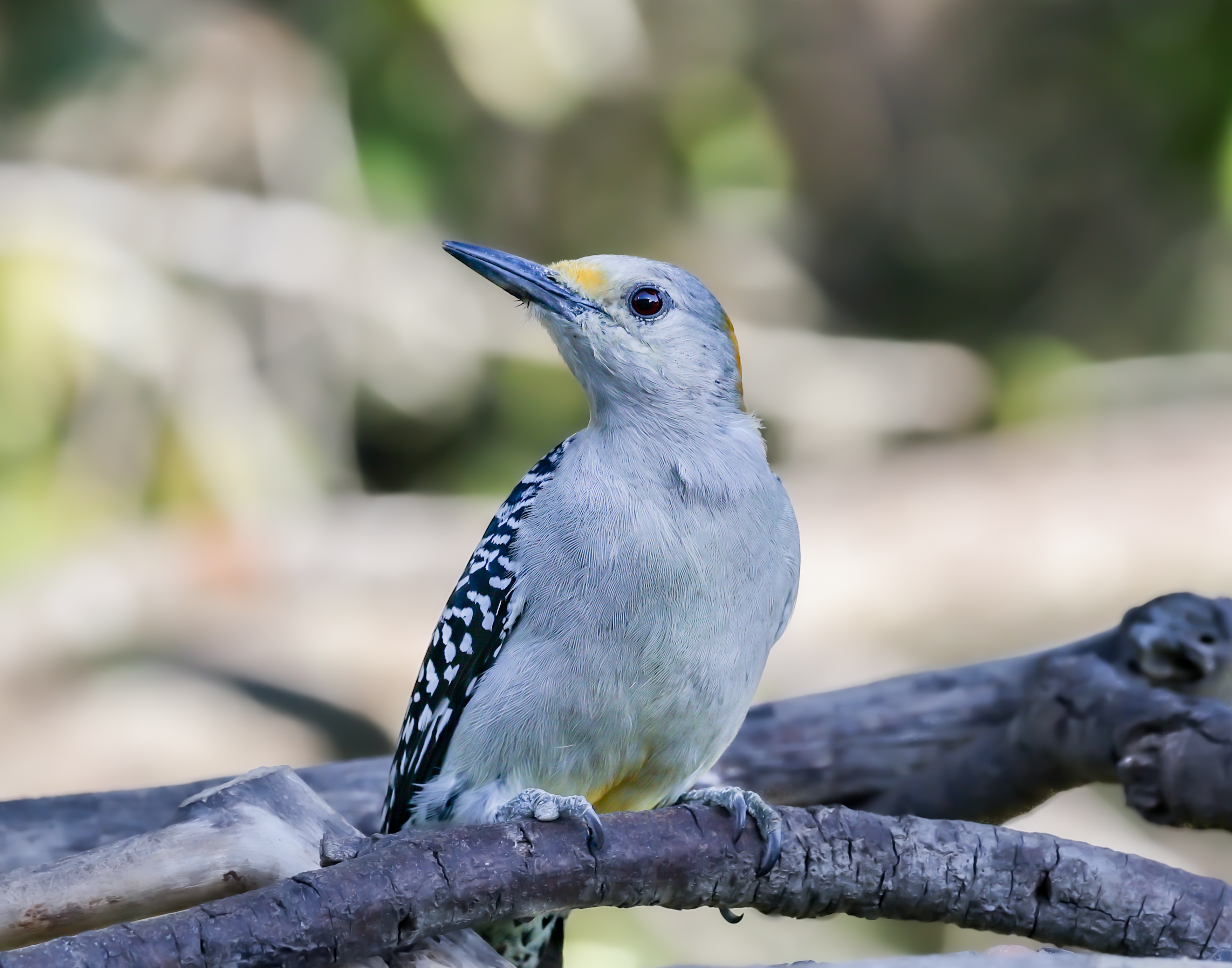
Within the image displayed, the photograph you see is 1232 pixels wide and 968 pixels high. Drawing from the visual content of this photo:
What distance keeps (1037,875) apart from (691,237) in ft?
24.5

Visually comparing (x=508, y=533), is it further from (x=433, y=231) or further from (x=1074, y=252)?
(x=1074, y=252)

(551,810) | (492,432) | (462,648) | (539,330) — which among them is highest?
(539,330)

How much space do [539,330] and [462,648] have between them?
19.7ft

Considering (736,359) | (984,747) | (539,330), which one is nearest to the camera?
(736,359)

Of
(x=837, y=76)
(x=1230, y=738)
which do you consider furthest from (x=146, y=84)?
(x=1230, y=738)

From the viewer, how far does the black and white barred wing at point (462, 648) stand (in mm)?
3031

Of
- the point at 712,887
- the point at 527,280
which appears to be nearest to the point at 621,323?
the point at 527,280

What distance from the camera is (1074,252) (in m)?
10.4

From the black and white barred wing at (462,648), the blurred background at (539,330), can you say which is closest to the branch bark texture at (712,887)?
the black and white barred wing at (462,648)

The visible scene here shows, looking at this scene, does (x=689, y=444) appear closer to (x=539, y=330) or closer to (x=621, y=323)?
(x=621, y=323)

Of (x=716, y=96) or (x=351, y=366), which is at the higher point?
(x=716, y=96)

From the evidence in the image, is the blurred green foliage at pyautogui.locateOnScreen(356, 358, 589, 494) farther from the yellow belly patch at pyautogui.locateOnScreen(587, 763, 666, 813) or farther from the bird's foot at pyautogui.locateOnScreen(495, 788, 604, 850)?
the bird's foot at pyautogui.locateOnScreen(495, 788, 604, 850)

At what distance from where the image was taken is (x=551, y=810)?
263 cm

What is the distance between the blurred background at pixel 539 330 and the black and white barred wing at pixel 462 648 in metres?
3.51
